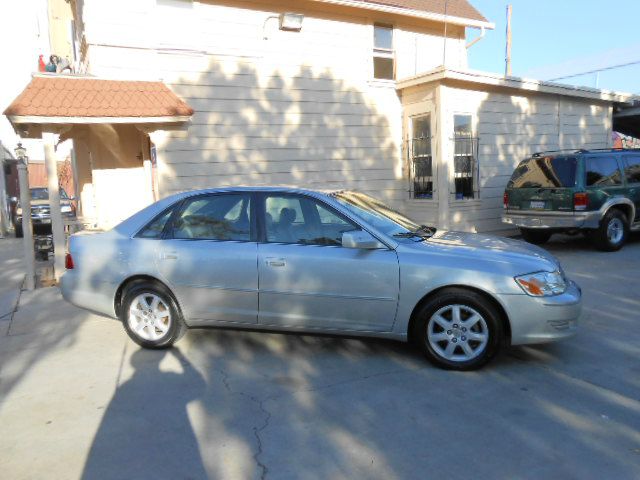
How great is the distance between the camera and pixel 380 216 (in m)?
4.82

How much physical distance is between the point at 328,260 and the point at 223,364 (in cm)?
130

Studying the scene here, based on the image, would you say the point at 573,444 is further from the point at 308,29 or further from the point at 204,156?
the point at 308,29

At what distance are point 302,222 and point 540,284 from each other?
6.70 feet

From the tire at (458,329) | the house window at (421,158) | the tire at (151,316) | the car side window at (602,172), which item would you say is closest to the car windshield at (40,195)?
the house window at (421,158)

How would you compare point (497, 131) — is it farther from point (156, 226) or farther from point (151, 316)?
point (151, 316)

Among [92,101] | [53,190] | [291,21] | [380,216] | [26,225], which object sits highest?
[291,21]

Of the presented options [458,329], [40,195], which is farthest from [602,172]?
[40,195]

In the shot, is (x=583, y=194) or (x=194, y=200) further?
(x=583, y=194)

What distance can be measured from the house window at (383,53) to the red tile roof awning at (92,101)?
Answer: 195 inches

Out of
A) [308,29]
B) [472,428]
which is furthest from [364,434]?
[308,29]

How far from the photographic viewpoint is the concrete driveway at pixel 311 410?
298cm

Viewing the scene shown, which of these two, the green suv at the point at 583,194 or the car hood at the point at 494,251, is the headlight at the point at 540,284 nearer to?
the car hood at the point at 494,251

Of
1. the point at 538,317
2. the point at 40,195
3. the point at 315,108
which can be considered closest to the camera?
the point at 538,317

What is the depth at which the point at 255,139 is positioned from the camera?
32.4ft
